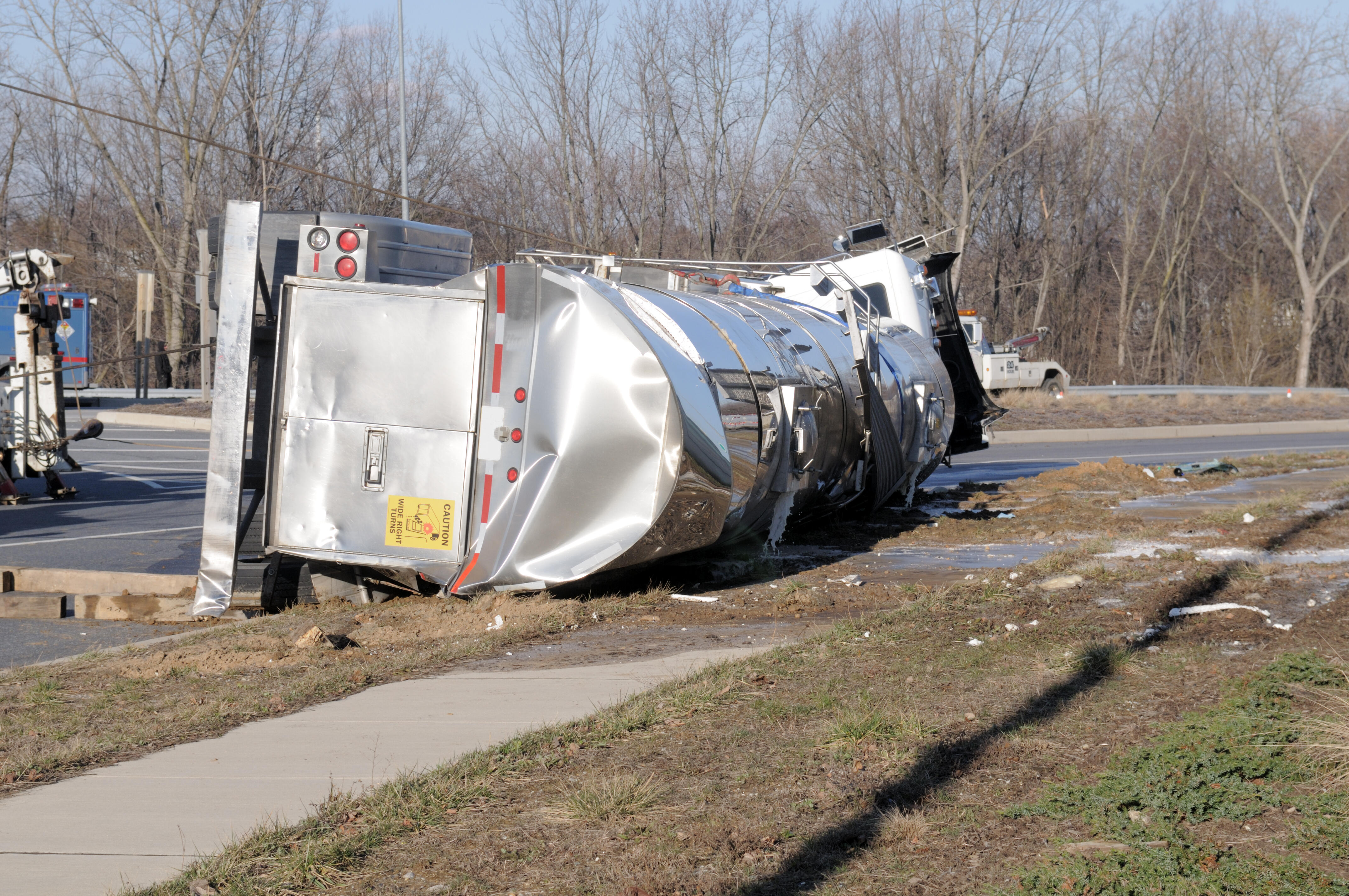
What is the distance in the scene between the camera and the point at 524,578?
7621 mm

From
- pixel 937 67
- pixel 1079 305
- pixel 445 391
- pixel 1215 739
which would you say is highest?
pixel 937 67

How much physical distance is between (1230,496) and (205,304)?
1508 centimetres

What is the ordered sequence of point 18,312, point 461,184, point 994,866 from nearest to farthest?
1. point 994,866
2. point 18,312
3. point 461,184

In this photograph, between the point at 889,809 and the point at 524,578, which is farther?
the point at 524,578

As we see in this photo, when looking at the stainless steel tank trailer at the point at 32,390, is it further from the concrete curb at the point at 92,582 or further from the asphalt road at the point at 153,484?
the concrete curb at the point at 92,582

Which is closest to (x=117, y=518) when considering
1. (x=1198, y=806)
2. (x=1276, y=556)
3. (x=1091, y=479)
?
(x=1276, y=556)

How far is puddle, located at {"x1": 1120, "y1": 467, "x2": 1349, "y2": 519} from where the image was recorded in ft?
41.9

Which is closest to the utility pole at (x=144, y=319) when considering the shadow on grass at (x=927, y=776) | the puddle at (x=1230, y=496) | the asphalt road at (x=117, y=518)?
the asphalt road at (x=117, y=518)

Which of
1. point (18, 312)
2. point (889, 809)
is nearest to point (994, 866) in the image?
point (889, 809)

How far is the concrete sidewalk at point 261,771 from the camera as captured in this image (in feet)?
12.3

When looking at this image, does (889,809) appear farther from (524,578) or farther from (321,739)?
(524,578)

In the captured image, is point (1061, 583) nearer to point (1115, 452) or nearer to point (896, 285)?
point (896, 285)

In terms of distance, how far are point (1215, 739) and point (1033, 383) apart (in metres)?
32.1

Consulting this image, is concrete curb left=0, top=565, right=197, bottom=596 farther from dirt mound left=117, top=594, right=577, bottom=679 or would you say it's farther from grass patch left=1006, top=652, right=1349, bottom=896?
grass patch left=1006, top=652, right=1349, bottom=896
